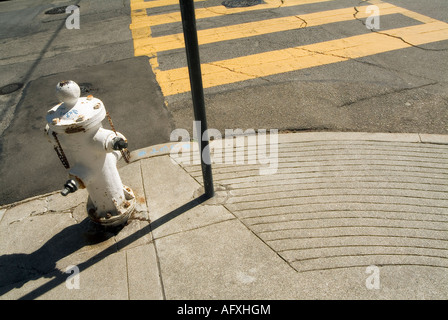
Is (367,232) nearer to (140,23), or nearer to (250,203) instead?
(250,203)

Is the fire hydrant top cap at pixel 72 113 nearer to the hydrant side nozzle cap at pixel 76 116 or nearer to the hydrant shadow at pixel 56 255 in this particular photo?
the hydrant side nozzle cap at pixel 76 116

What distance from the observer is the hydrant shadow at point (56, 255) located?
10.8 feet

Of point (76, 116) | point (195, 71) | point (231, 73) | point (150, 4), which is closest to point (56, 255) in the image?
point (76, 116)

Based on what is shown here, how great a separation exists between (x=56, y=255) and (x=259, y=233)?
2228 millimetres

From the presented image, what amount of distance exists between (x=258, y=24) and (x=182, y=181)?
20.3 feet

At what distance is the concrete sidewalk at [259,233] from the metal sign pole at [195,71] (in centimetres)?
63

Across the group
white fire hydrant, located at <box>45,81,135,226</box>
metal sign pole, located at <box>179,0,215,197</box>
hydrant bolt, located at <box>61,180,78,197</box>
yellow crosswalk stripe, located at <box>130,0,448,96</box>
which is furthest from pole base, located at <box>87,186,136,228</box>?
yellow crosswalk stripe, located at <box>130,0,448,96</box>

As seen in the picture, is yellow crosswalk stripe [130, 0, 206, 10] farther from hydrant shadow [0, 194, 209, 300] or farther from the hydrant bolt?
the hydrant bolt

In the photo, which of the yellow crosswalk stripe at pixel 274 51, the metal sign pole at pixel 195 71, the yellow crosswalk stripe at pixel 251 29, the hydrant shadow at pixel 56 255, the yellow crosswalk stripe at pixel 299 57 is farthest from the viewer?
the yellow crosswalk stripe at pixel 251 29

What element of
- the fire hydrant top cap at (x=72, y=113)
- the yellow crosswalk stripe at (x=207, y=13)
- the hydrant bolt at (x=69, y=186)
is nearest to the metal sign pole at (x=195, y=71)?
the fire hydrant top cap at (x=72, y=113)

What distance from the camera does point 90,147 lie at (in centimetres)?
318

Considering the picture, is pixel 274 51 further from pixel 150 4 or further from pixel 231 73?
pixel 150 4

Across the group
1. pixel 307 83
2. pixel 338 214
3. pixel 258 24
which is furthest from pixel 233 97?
pixel 258 24

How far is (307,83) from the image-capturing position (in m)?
6.37
